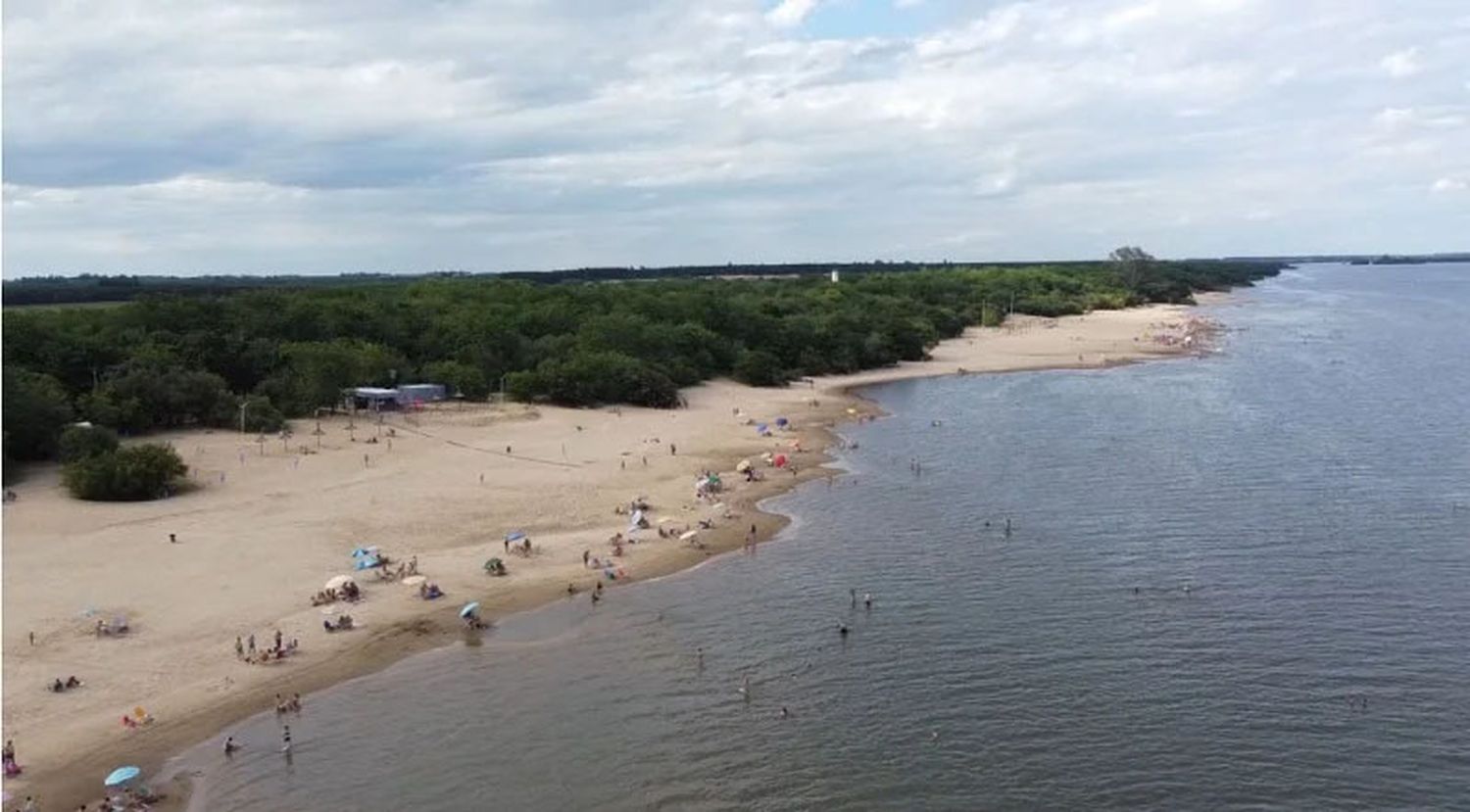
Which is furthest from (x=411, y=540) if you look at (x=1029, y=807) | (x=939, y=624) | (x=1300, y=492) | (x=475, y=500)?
(x=1300, y=492)

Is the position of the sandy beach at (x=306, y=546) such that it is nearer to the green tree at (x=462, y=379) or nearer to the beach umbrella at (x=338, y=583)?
the beach umbrella at (x=338, y=583)

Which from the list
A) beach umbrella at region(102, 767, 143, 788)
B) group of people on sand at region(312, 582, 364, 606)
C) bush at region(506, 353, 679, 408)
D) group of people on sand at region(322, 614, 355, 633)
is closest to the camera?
beach umbrella at region(102, 767, 143, 788)

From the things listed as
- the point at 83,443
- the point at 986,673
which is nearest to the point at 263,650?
the point at 986,673

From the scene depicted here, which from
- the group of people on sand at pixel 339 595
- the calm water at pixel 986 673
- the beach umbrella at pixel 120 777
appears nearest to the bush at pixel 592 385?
the calm water at pixel 986 673

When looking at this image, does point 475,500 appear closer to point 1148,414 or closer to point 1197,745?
point 1197,745

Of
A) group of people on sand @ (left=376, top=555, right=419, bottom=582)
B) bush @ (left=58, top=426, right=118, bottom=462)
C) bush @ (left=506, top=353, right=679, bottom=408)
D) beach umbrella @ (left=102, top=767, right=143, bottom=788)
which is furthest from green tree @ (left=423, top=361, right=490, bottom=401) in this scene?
beach umbrella @ (left=102, top=767, right=143, bottom=788)

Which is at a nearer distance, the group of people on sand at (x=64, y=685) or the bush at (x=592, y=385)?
the group of people on sand at (x=64, y=685)

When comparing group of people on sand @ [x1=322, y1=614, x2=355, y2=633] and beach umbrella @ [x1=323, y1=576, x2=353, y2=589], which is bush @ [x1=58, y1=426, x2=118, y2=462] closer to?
beach umbrella @ [x1=323, y1=576, x2=353, y2=589]

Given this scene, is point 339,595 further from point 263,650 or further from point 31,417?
point 31,417
